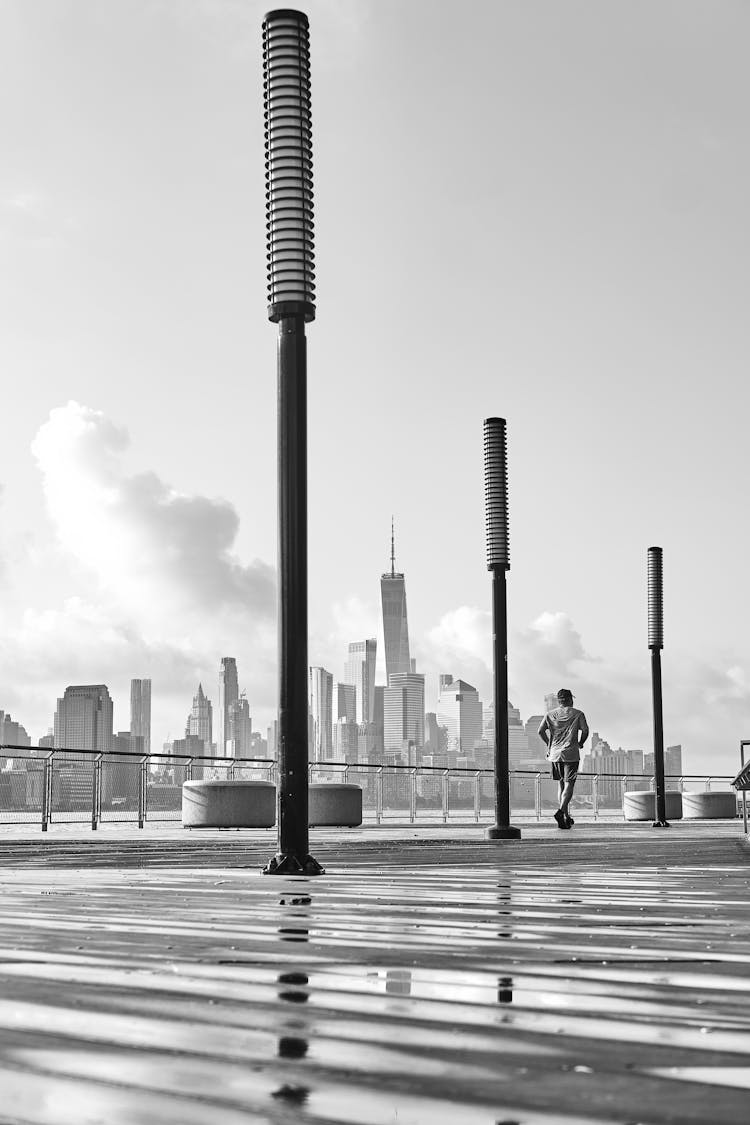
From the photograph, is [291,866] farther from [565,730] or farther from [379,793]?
[379,793]

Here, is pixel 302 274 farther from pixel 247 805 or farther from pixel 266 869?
pixel 247 805

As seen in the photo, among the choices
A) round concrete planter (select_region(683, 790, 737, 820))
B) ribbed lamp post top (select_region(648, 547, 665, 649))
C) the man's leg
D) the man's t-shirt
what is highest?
ribbed lamp post top (select_region(648, 547, 665, 649))

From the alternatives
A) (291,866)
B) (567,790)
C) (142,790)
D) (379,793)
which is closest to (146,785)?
(142,790)

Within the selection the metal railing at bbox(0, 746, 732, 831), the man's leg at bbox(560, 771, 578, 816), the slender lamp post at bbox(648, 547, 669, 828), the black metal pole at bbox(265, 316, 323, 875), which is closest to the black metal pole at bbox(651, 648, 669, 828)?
the slender lamp post at bbox(648, 547, 669, 828)

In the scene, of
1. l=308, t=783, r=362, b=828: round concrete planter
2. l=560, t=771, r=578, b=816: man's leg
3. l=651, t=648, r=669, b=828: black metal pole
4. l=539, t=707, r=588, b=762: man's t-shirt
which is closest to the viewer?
l=539, t=707, r=588, b=762: man's t-shirt

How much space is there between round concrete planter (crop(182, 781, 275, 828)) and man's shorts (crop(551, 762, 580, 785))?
4.47 m

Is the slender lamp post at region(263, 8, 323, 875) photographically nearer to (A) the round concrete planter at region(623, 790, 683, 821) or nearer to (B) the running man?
(B) the running man

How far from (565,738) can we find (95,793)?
345 inches

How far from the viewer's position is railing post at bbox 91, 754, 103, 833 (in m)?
23.3

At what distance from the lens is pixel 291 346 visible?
8.87m

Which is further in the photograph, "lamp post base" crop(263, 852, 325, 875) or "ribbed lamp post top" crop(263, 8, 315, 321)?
"ribbed lamp post top" crop(263, 8, 315, 321)

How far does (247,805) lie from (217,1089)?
18985mm

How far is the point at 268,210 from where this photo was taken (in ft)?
29.9

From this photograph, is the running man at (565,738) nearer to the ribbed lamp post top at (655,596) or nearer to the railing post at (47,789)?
the ribbed lamp post top at (655,596)
